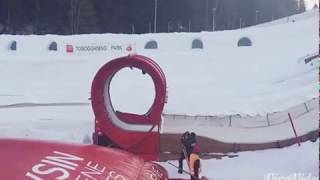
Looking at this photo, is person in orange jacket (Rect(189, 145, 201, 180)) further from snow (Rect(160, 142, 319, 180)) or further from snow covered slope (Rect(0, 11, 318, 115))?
snow covered slope (Rect(0, 11, 318, 115))

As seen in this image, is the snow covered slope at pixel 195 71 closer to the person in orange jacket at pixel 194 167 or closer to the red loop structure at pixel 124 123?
the red loop structure at pixel 124 123

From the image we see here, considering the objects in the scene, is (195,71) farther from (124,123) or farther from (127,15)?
(127,15)

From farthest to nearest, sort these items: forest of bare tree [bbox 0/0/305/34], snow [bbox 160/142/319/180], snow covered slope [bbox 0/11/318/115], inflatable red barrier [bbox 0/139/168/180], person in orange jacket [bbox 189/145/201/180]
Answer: forest of bare tree [bbox 0/0/305/34] < snow covered slope [bbox 0/11/318/115] < snow [bbox 160/142/319/180] < person in orange jacket [bbox 189/145/201/180] < inflatable red barrier [bbox 0/139/168/180]

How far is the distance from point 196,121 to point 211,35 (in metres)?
9.11

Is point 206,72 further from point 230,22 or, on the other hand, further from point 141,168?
point 230,22

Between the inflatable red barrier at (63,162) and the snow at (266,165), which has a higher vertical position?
the inflatable red barrier at (63,162)

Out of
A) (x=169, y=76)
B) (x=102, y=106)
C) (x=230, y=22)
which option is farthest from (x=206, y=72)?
(x=230, y=22)

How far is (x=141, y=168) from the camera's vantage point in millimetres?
1609

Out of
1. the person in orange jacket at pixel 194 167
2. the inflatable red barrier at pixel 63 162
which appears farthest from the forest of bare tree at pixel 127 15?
the inflatable red barrier at pixel 63 162

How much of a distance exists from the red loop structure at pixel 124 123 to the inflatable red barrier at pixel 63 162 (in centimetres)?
250

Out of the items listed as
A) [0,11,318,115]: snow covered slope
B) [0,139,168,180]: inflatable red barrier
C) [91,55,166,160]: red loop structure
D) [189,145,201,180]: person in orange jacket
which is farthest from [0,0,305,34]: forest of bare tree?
[0,139,168,180]: inflatable red barrier

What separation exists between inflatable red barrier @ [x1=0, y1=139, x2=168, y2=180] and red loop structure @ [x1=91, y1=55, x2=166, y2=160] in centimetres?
250

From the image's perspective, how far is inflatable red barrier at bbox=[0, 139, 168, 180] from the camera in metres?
1.19

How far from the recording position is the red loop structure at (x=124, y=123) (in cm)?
414
